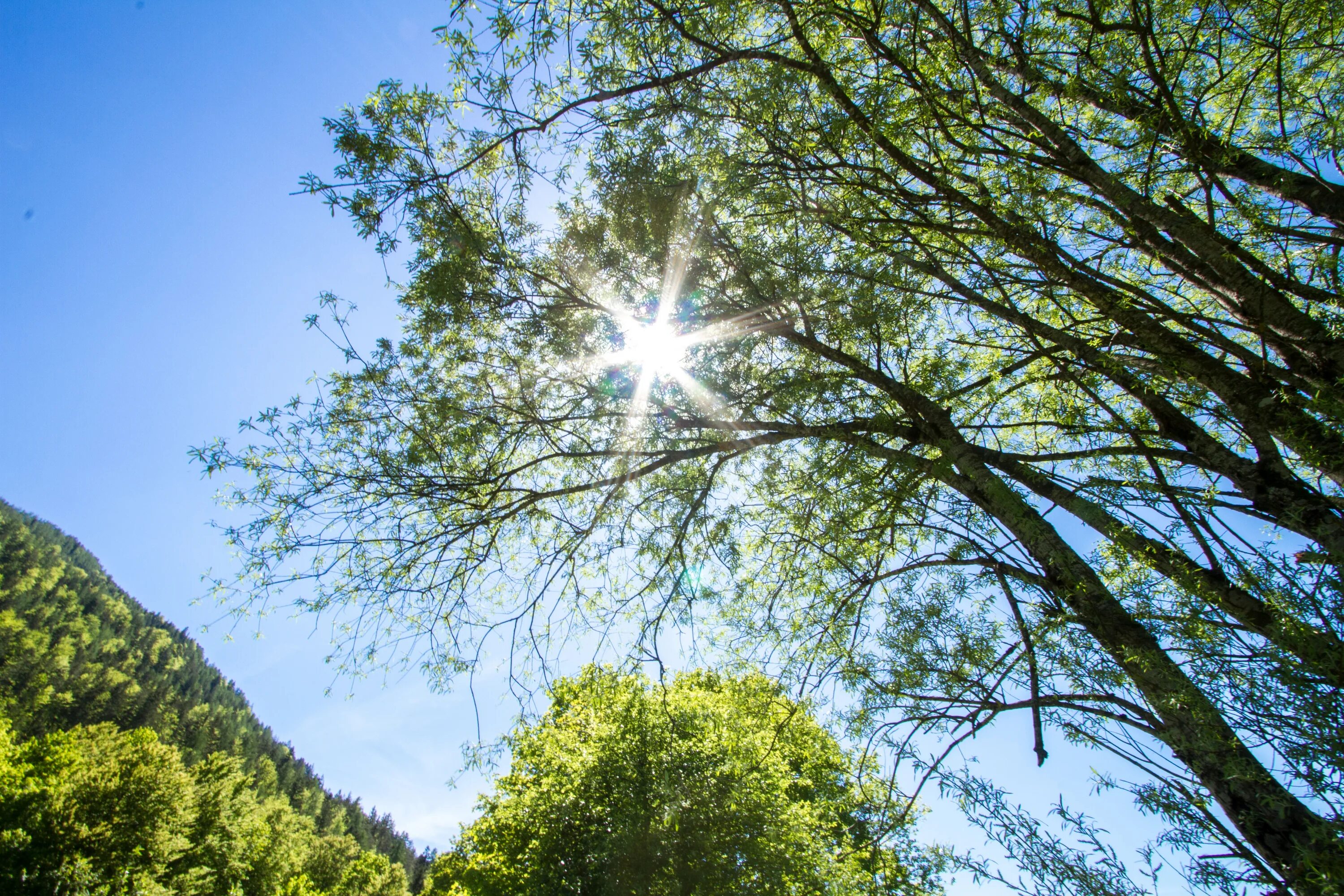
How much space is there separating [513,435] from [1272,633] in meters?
4.71

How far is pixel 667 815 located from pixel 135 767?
21165 millimetres

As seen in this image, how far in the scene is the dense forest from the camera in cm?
1644

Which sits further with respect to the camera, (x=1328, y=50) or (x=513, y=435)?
(x=513, y=435)

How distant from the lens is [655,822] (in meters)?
8.91

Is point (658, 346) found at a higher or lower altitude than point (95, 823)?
higher

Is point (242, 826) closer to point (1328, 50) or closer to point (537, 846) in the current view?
point (537, 846)

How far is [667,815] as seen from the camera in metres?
8.63

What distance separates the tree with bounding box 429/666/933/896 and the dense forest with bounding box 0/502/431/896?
14.6m

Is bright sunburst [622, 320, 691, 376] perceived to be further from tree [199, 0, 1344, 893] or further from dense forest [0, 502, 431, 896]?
dense forest [0, 502, 431, 896]

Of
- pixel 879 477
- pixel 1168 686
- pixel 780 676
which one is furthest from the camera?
pixel 780 676

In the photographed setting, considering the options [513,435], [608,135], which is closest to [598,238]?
[608,135]

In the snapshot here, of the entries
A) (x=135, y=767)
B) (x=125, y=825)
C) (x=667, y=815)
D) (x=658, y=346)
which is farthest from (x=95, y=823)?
(x=658, y=346)

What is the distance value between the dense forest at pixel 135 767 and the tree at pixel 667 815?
575 inches

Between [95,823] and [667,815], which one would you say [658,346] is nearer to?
[667,815]
